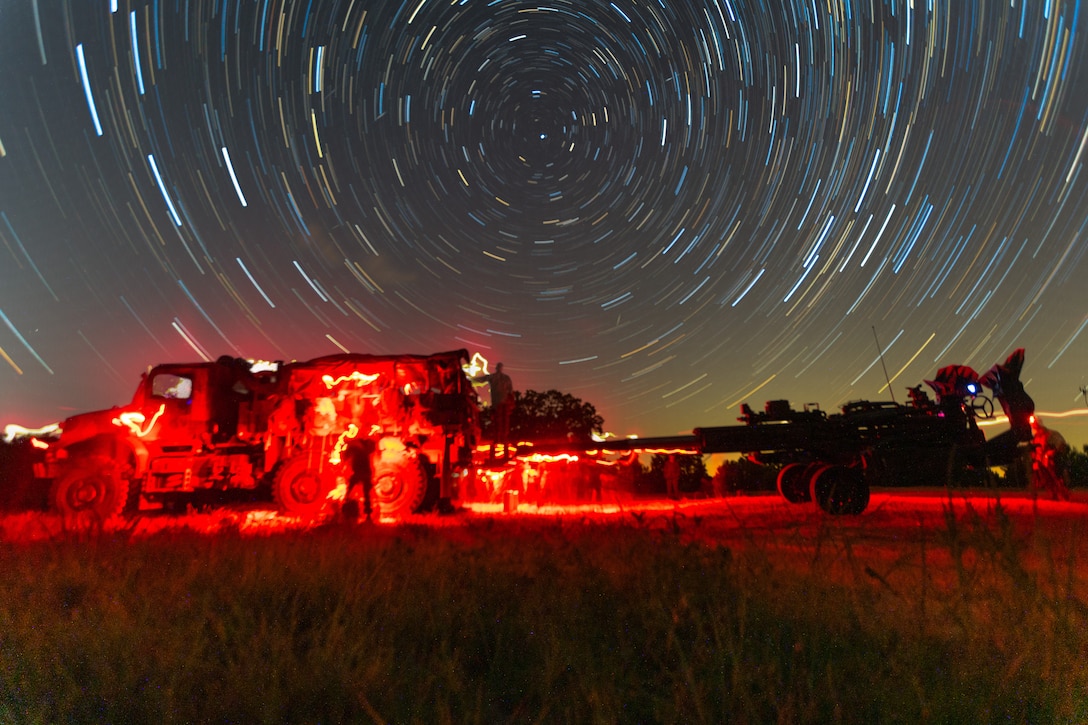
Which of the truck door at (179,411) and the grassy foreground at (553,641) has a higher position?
the truck door at (179,411)

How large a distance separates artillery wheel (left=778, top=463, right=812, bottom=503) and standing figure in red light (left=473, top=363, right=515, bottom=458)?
18.5ft

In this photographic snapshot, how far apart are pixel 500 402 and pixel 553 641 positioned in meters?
10.5

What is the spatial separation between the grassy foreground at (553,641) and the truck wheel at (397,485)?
6543 millimetres

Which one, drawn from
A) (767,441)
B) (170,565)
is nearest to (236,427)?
(170,565)

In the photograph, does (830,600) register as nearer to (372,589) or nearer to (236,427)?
(372,589)

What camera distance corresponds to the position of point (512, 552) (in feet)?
18.4

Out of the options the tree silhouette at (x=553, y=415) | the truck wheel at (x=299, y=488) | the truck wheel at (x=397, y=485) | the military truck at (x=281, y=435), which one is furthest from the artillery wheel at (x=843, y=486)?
the tree silhouette at (x=553, y=415)

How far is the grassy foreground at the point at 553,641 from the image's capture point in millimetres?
2510

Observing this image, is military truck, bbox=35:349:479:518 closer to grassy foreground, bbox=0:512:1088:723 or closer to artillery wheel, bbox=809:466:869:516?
artillery wheel, bbox=809:466:869:516

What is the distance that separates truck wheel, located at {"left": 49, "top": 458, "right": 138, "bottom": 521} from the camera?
1127 centimetres

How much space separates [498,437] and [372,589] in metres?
9.26

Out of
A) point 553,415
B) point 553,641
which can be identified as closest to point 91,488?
point 553,641

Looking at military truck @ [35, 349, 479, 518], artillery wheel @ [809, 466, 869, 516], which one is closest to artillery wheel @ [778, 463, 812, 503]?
artillery wheel @ [809, 466, 869, 516]

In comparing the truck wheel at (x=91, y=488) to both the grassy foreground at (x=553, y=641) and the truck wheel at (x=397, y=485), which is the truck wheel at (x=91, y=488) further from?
the grassy foreground at (x=553, y=641)
